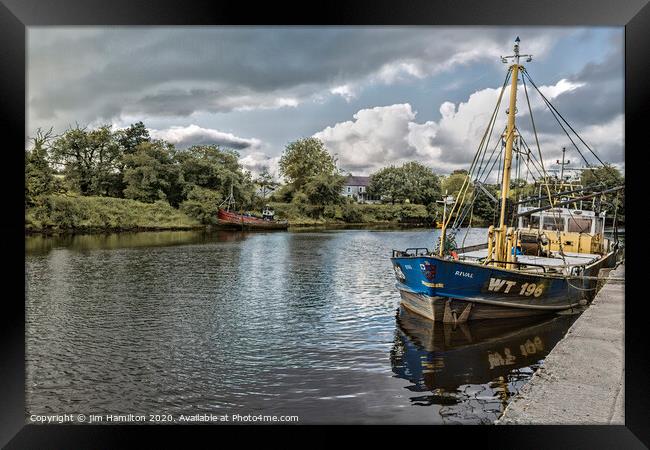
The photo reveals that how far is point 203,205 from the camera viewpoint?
1814 cm

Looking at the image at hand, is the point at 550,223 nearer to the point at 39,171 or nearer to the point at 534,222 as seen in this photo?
the point at 534,222

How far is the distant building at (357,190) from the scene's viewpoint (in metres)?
16.5

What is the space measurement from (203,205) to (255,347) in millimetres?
11775

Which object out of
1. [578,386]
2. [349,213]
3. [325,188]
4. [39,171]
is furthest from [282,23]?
[349,213]

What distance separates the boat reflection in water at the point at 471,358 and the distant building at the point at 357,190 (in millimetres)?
7468

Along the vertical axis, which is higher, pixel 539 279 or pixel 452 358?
pixel 539 279

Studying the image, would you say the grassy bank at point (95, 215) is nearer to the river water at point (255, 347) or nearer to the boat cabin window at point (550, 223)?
the river water at point (255, 347)

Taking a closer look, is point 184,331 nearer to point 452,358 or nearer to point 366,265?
point 452,358

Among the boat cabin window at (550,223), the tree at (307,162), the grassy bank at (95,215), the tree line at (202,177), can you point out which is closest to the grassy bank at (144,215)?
the grassy bank at (95,215)

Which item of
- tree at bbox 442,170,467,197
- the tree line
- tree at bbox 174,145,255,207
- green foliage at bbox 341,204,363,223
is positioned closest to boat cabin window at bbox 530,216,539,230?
the tree line

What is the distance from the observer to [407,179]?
47.1 feet

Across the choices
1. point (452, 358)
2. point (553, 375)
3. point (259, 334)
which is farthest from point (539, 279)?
point (259, 334)
